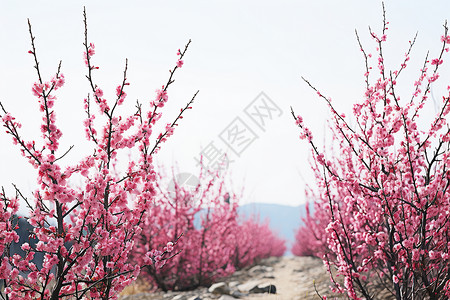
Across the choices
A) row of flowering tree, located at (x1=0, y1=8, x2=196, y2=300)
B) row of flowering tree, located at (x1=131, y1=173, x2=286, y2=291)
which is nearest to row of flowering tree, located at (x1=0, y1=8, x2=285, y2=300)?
row of flowering tree, located at (x1=0, y1=8, x2=196, y2=300)

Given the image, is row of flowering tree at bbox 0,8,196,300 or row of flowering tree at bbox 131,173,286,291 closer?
row of flowering tree at bbox 0,8,196,300

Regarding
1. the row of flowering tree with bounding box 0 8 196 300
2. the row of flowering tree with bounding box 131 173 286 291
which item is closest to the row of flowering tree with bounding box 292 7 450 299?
the row of flowering tree with bounding box 0 8 196 300

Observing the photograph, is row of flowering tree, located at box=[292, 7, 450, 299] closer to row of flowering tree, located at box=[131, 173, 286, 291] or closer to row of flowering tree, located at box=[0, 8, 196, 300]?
row of flowering tree, located at box=[0, 8, 196, 300]

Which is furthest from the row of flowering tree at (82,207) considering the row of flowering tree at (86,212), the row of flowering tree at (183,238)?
the row of flowering tree at (183,238)

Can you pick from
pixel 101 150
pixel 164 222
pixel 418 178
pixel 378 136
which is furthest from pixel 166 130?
pixel 164 222

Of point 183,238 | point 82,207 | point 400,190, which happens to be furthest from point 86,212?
point 183,238

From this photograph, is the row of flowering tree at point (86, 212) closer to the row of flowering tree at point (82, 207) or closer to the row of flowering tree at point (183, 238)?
the row of flowering tree at point (82, 207)

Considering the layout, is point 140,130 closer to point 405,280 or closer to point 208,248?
point 405,280

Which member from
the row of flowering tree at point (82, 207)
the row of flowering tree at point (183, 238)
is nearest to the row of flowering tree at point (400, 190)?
the row of flowering tree at point (82, 207)

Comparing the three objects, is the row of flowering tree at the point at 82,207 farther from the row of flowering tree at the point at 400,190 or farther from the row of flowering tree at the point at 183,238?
the row of flowering tree at the point at 183,238

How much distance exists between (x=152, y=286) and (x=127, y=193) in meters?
6.78

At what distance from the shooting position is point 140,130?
321 cm

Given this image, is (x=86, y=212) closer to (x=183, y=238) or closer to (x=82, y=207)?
(x=82, y=207)

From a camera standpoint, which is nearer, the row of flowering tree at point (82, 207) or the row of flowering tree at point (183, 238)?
the row of flowering tree at point (82, 207)
